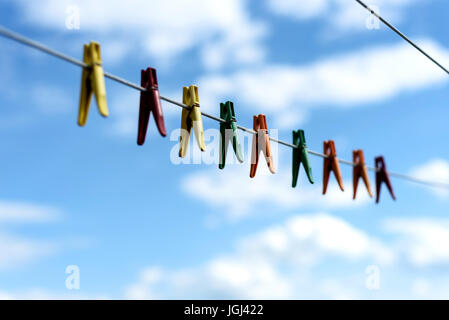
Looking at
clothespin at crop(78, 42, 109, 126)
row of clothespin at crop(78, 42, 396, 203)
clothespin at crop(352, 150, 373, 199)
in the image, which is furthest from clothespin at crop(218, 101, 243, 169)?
clothespin at crop(352, 150, 373, 199)

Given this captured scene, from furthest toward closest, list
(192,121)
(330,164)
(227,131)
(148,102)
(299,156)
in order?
(330,164)
(299,156)
(227,131)
(192,121)
(148,102)

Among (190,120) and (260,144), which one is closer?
(190,120)

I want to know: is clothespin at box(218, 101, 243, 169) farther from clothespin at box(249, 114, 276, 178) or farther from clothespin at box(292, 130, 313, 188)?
clothespin at box(292, 130, 313, 188)

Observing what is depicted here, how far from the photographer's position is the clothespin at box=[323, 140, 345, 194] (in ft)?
14.7

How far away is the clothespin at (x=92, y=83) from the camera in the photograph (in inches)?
102

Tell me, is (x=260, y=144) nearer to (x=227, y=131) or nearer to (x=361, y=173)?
(x=227, y=131)

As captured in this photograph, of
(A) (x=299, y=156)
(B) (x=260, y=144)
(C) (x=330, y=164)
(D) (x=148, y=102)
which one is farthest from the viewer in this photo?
(C) (x=330, y=164)

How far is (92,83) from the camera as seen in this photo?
264 cm

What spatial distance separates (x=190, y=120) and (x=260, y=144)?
0.64m

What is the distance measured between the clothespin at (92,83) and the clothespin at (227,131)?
3.47ft

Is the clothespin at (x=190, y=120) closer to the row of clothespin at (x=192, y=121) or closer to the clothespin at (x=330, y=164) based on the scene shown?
the row of clothespin at (x=192, y=121)

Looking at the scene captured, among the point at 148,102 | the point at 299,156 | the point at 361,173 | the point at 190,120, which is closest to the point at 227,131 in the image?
the point at 190,120
